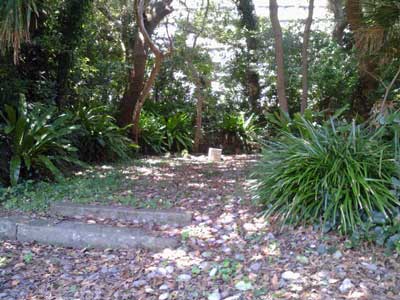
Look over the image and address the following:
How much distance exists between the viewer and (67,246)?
A: 348 cm

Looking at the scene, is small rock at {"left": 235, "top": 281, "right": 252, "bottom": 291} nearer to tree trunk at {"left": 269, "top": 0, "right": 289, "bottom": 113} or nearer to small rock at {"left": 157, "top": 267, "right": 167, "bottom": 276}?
small rock at {"left": 157, "top": 267, "right": 167, "bottom": 276}

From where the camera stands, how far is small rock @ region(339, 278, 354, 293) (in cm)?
251

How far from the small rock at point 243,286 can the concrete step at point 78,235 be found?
78 centimetres

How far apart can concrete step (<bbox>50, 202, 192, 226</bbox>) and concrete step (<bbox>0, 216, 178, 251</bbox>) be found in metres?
0.25

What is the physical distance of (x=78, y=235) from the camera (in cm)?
348

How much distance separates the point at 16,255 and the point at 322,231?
7.95ft

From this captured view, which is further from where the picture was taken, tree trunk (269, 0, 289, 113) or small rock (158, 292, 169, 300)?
tree trunk (269, 0, 289, 113)

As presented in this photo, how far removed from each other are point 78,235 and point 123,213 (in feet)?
1.71

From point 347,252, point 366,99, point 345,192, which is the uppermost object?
point 366,99

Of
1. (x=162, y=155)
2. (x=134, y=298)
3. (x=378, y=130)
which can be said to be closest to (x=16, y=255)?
(x=134, y=298)

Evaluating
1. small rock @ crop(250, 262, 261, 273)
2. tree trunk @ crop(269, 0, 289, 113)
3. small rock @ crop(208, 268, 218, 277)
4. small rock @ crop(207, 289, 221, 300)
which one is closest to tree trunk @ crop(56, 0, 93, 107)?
tree trunk @ crop(269, 0, 289, 113)

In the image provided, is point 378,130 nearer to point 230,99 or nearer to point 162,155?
point 162,155

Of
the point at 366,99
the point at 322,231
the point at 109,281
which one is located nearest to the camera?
the point at 109,281

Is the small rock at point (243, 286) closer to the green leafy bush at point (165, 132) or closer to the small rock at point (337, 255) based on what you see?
the small rock at point (337, 255)
